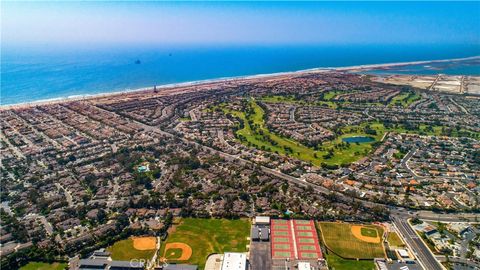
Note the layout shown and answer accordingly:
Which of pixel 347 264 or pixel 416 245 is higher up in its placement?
pixel 416 245

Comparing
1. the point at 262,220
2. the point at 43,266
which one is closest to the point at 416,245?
the point at 262,220

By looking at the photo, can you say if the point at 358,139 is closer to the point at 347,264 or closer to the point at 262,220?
the point at 262,220

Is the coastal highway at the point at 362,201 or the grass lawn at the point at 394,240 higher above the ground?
the coastal highway at the point at 362,201

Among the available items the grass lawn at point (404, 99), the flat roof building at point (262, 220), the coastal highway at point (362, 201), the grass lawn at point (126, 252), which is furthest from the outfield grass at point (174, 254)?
the grass lawn at point (404, 99)

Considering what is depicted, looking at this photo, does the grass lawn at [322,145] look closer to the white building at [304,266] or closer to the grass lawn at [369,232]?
the grass lawn at [369,232]

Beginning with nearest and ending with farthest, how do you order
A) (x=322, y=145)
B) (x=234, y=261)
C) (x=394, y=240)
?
1. (x=234, y=261)
2. (x=394, y=240)
3. (x=322, y=145)

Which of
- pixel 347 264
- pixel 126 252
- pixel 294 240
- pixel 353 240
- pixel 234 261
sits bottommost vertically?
pixel 347 264
